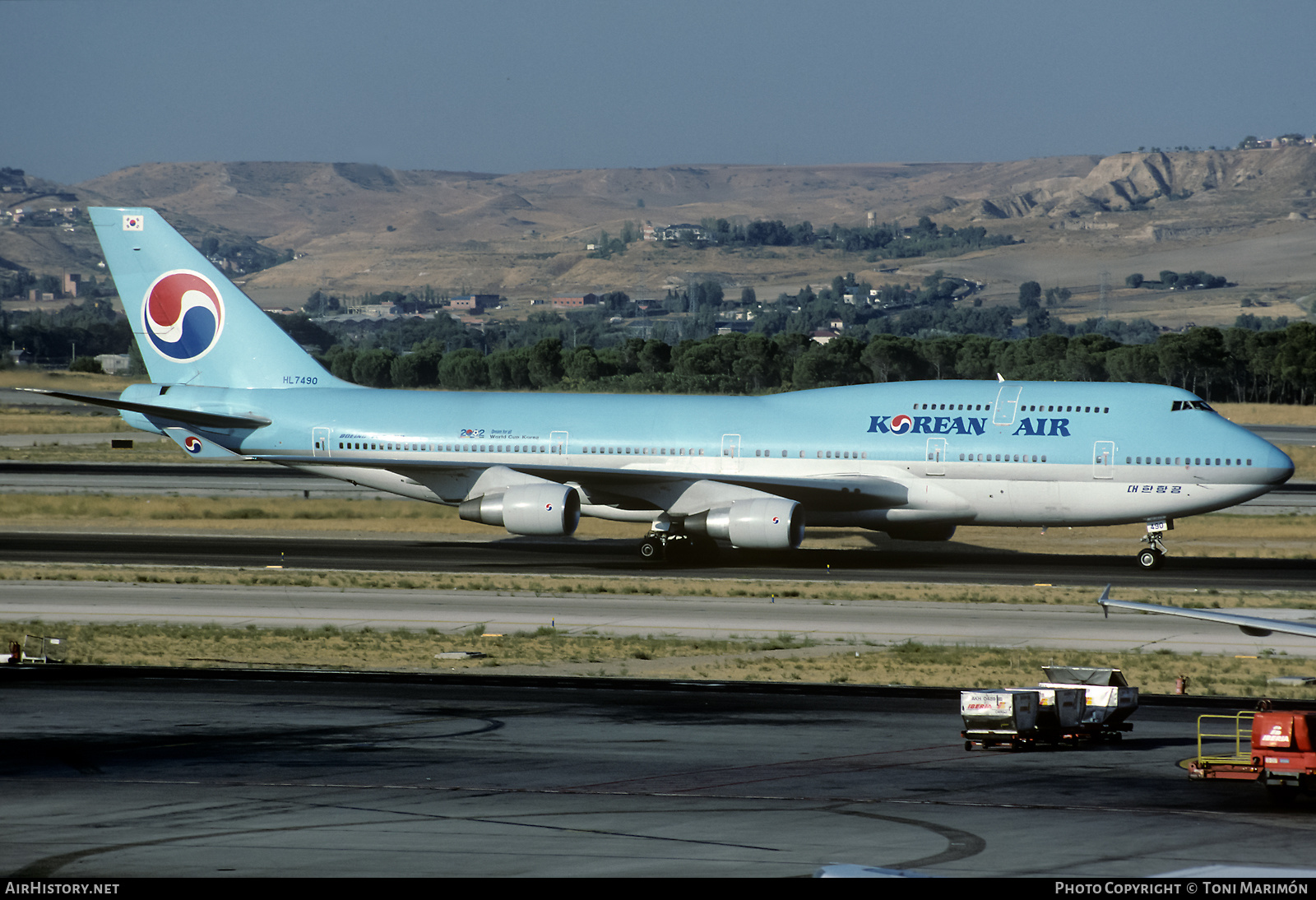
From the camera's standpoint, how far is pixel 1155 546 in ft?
145

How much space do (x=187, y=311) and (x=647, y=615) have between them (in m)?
23.8

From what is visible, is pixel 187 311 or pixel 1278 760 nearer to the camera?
pixel 1278 760

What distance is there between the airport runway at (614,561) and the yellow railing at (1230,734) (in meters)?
16.3

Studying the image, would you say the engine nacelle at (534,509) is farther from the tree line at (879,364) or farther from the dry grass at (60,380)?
the tree line at (879,364)

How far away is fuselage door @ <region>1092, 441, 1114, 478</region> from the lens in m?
43.7

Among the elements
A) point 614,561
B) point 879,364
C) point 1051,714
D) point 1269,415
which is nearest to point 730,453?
point 614,561

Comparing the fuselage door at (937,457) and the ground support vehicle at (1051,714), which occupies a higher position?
the fuselage door at (937,457)

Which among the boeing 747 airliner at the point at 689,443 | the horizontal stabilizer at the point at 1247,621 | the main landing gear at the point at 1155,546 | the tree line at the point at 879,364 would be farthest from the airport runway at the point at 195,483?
the tree line at the point at 879,364

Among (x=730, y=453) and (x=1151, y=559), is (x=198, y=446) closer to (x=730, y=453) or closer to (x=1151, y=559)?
(x=730, y=453)

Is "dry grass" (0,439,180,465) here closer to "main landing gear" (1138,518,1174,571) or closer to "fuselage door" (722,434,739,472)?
"fuselage door" (722,434,739,472)

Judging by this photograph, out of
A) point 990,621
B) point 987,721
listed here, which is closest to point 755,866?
Answer: point 987,721

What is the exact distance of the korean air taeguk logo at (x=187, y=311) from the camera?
51.3 metres

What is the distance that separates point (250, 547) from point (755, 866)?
37609 mm

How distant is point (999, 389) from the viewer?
1788 inches
